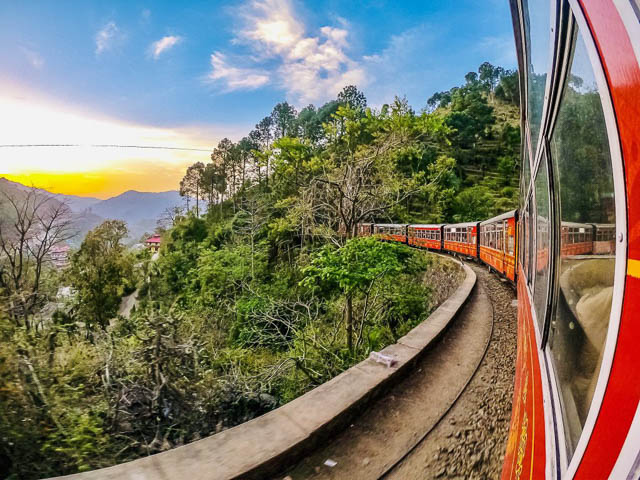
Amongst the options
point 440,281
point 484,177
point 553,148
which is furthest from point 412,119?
point 484,177

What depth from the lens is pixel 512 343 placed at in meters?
4.94

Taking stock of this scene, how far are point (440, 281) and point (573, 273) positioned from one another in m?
12.4

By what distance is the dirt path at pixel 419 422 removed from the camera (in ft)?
7.56

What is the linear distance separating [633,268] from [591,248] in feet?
1.02

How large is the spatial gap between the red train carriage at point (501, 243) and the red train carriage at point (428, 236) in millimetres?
5731

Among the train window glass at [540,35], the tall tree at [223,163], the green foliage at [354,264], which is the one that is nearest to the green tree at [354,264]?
the green foliage at [354,264]

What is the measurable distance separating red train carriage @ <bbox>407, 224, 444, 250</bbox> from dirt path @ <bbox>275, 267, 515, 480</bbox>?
15.5m

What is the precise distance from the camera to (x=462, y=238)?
1661cm

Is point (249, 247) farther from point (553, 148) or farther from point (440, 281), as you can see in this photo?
point (553, 148)

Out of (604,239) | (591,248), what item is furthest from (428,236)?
(604,239)

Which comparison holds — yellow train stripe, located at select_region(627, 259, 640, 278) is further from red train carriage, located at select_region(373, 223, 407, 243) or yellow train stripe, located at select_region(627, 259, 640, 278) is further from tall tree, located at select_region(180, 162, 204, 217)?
tall tree, located at select_region(180, 162, 204, 217)

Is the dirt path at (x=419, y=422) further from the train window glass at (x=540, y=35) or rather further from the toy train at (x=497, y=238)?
the train window glass at (x=540, y=35)

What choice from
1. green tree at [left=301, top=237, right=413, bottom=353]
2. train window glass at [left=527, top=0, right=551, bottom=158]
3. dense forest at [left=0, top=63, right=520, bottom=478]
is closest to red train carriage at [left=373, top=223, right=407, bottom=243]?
dense forest at [left=0, top=63, right=520, bottom=478]

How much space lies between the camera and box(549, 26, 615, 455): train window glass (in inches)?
27.1
